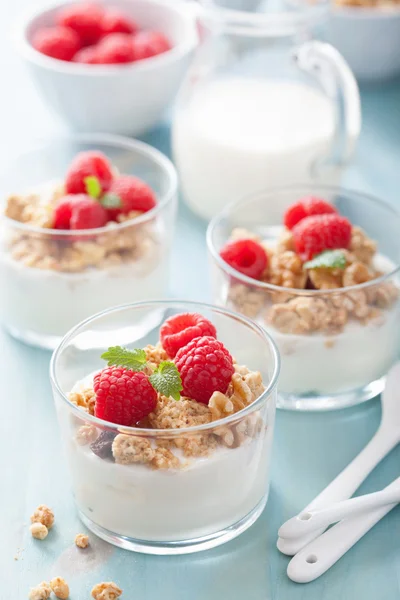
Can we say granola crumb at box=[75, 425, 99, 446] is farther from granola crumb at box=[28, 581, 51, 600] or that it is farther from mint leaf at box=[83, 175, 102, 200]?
mint leaf at box=[83, 175, 102, 200]

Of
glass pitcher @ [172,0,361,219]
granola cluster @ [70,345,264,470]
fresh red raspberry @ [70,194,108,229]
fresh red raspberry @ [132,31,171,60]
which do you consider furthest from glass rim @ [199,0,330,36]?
granola cluster @ [70,345,264,470]

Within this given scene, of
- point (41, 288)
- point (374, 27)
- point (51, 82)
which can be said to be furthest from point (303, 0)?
point (41, 288)

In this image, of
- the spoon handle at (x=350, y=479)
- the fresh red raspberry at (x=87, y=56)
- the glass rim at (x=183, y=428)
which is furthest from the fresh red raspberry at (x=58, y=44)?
the spoon handle at (x=350, y=479)

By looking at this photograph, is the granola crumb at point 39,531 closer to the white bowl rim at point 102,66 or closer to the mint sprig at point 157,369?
the mint sprig at point 157,369

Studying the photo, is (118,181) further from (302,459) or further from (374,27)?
(374,27)

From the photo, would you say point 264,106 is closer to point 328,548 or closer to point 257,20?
point 257,20

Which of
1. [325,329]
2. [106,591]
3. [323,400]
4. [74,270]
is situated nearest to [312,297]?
[325,329]
